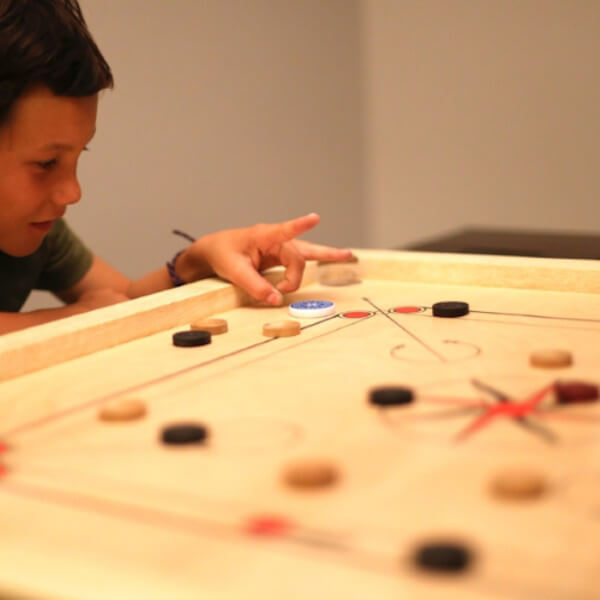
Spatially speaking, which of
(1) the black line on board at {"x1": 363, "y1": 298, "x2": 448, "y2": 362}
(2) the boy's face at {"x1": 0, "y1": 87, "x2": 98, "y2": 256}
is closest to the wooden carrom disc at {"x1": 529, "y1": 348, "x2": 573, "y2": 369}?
(1) the black line on board at {"x1": 363, "y1": 298, "x2": 448, "y2": 362}

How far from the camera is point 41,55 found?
155cm

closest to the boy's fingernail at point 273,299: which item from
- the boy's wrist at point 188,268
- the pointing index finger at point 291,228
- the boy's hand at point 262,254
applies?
the boy's hand at point 262,254

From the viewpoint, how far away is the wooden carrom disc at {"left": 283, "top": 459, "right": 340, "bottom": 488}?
723 mm

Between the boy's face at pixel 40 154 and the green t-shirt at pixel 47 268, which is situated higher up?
the boy's face at pixel 40 154

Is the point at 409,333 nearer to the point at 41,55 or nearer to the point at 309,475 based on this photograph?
the point at 309,475

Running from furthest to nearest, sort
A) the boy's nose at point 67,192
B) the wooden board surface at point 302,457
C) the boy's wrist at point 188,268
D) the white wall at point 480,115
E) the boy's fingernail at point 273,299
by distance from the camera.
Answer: the white wall at point 480,115 < the boy's wrist at point 188,268 < the boy's nose at point 67,192 < the boy's fingernail at point 273,299 < the wooden board surface at point 302,457

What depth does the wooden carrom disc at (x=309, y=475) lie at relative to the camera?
0.72 m

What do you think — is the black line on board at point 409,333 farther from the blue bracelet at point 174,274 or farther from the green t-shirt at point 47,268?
the green t-shirt at point 47,268

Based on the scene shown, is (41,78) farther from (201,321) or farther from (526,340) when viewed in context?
(526,340)

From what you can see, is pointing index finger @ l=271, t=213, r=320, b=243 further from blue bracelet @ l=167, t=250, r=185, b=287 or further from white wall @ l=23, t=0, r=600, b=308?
white wall @ l=23, t=0, r=600, b=308

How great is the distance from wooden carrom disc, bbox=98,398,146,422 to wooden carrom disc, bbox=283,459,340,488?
244mm

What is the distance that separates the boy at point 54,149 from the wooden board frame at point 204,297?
2.6 inches

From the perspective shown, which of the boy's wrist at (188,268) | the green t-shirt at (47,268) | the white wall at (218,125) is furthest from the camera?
the white wall at (218,125)

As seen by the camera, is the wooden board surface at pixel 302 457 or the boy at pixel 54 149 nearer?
the wooden board surface at pixel 302 457
